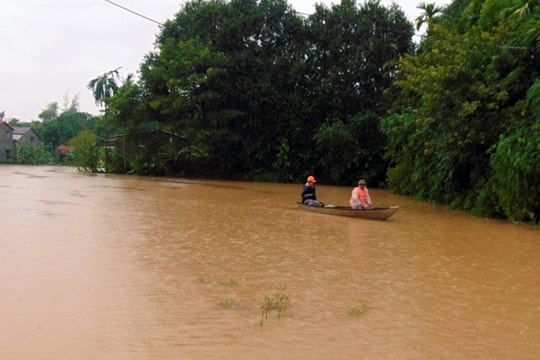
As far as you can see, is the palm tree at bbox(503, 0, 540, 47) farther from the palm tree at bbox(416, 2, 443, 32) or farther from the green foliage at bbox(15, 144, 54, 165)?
the green foliage at bbox(15, 144, 54, 165)

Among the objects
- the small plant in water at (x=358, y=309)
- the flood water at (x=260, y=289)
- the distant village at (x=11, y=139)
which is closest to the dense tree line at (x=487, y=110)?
the flood water at (x=260, y=289)

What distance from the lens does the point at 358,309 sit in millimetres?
6727

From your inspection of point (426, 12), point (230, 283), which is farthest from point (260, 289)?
point (426, 12)

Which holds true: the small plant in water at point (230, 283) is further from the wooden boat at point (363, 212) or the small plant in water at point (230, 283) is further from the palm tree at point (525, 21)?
the palm tree at point (525, 21)

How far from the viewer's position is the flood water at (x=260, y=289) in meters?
5.49

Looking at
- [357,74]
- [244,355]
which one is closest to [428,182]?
[357,74]

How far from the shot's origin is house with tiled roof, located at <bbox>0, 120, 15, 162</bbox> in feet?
208

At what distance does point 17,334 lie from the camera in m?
5.56

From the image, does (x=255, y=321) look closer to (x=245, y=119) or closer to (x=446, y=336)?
(x=446, y=336)

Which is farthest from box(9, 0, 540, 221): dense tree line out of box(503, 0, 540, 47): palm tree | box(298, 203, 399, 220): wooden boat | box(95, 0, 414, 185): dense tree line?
box(298, 203, 399, 220): wooden boat

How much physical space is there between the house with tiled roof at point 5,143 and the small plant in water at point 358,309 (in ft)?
209

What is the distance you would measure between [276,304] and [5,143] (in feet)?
221

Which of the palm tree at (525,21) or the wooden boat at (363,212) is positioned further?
the palm tree at (525,21)

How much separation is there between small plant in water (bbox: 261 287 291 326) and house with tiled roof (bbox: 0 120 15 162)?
6326 centimetres
